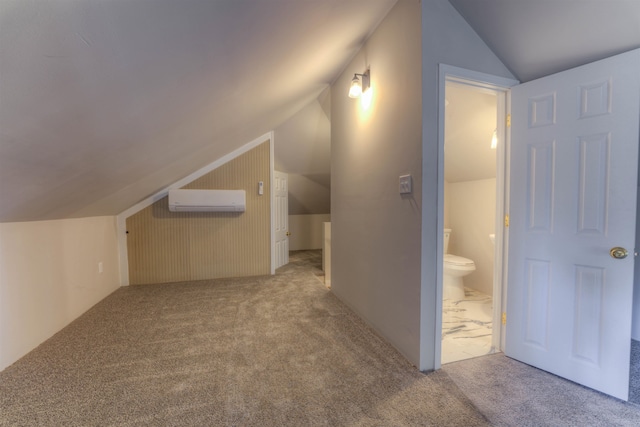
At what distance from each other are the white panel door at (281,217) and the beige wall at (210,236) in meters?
0.41

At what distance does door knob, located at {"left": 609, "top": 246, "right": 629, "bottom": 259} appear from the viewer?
4.38ft

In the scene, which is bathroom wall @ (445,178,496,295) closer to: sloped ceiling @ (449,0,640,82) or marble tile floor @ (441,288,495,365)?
marble tile floor @ (441,288,495,365)

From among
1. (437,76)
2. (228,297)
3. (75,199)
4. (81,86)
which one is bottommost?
(228,297)

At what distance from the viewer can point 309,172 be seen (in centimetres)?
482

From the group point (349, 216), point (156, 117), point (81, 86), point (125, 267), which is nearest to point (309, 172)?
point (349, 216)

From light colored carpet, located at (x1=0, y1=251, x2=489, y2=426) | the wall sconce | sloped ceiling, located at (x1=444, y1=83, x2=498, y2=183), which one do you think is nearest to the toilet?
sloped ceiling, located at (x1=444, y1=83, x2=498, y2=183)

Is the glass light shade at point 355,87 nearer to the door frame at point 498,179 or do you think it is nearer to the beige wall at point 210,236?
the door frame at point 498,179

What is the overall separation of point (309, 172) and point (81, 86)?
397 centimetres

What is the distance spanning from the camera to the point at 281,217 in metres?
4.44

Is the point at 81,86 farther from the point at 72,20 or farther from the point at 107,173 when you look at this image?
the point at 107,173

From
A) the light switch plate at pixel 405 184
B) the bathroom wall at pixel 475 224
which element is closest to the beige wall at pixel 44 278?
the light switch plate at pixel 405 184

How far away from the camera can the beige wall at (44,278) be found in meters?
1.68

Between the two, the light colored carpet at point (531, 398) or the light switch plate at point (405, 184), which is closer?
the light colored carpet at point (531, 398)

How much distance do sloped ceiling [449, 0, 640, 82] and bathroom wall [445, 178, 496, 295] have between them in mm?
1649
